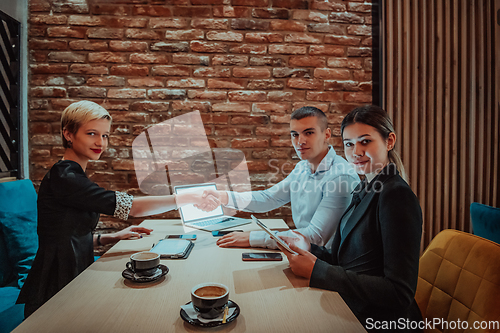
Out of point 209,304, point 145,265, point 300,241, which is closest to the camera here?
point 209,304

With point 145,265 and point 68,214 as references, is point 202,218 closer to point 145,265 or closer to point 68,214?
point 68,214

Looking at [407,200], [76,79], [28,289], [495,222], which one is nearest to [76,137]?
[28,289]

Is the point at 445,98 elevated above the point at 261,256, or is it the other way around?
the point at 445,98

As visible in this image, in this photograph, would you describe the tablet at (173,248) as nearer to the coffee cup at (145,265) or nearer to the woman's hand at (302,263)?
the coffee cup at (145,265)

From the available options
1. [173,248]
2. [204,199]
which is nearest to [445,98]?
[204,199]

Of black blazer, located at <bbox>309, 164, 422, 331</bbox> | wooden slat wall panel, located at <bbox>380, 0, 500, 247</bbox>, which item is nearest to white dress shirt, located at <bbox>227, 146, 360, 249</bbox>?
black blazer, located at <bbox>309, 164, 422, 331</bbox>

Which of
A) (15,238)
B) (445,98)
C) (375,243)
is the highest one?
(445,98)

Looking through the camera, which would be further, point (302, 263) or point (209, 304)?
point (302, 263)

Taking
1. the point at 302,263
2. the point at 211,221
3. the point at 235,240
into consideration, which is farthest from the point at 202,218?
the point at 302,263

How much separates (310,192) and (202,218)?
761 millimetres

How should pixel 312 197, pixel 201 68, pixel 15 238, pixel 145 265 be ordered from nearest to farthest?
pixel 145 265
pixel 15 238
pixel 312 197
pixel 201 68

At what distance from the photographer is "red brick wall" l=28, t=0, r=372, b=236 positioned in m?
2.33

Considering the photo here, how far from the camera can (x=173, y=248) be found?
4.67ft

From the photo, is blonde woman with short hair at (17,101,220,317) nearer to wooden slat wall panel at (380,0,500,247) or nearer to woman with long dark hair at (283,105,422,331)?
woman with long dark hair at (283,105,422,331)
